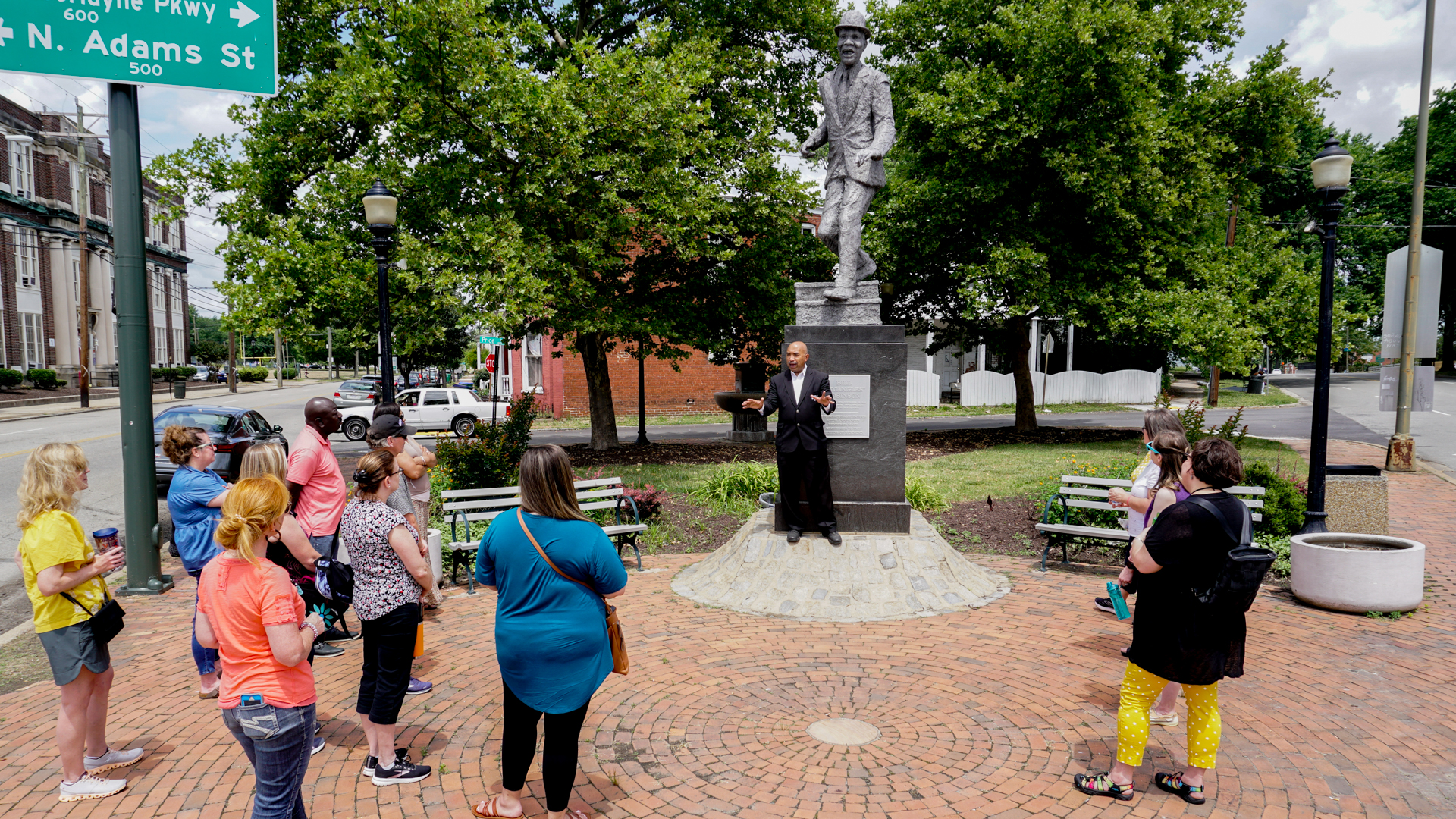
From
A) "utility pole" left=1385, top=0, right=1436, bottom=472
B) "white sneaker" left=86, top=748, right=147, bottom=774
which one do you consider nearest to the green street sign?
"white sneaker" left=86, top=748, right=147, bottom=774

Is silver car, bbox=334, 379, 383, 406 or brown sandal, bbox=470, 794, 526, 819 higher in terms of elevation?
silver car, bbox=334, 379, 383, 406

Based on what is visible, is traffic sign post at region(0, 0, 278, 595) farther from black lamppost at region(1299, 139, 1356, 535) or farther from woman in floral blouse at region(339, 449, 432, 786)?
black lamppost at region(1299, 139, 1356, 535)

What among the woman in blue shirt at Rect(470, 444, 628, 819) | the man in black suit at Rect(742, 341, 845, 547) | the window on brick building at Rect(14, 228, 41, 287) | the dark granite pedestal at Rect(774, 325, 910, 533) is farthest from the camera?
the window on brick building at Rect(14, 228, 41, 287)

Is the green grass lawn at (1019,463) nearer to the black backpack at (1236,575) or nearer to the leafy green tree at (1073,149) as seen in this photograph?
the leafy green tree at (1073,149)

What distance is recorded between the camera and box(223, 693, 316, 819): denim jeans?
118 inches

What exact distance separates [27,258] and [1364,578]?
192 ft

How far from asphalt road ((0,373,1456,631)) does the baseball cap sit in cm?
442

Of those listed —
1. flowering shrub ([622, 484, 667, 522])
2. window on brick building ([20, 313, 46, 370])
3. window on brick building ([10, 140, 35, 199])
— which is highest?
window on brick building ([10, 140, 35, 199])

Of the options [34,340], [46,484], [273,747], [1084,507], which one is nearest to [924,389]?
[1084,507]

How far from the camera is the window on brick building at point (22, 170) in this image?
143 ft

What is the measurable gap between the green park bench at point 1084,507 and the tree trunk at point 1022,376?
1299 cm

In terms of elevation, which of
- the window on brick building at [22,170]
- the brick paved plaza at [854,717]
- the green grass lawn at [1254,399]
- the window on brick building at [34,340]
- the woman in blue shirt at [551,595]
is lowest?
the brick paved plaza at [854,717]

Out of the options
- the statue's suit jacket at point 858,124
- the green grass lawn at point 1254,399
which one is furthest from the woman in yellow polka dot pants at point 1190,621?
the green grass lawn at point 1254,399

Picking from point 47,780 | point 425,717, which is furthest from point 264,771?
point 47,780
